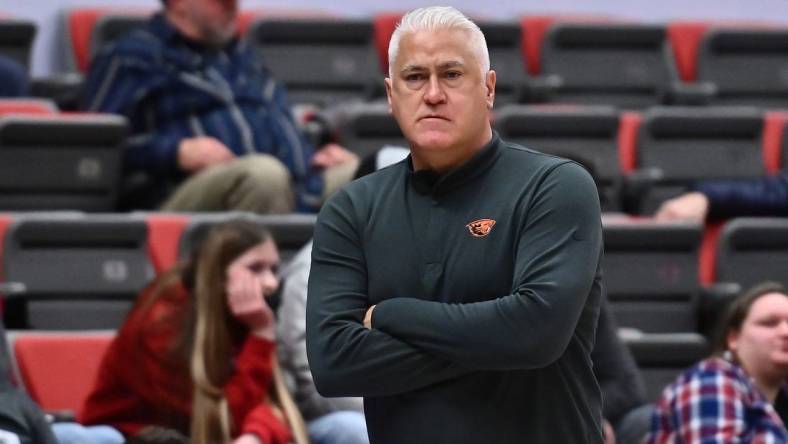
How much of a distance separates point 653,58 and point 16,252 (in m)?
1.56

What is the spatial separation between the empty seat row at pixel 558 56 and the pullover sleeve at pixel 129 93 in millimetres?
458

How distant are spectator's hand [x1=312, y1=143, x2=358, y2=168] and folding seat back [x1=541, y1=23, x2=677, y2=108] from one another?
0.71 metres

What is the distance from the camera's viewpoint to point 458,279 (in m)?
1.05

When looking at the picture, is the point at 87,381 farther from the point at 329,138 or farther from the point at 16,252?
the point at 329,138

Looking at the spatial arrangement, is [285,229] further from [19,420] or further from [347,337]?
[347,337]

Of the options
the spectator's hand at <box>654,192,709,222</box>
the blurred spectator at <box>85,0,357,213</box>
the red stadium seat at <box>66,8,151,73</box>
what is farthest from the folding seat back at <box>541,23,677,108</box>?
the red stadium seat at <box>66,8,151,73</box>

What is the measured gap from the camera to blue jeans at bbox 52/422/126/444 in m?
1.71

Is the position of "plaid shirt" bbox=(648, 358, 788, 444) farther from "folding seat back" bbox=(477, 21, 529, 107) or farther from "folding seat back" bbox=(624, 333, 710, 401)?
"folding seat back" bbox=(477, 21, 529, 107)

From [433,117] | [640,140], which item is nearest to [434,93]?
[433,117]

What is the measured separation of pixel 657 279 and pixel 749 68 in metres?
1.00

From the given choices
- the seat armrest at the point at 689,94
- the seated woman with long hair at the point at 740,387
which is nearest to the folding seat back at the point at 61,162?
the seated woman with long hair at the point at 740,387

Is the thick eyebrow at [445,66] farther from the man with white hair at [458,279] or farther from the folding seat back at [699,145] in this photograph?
the folding seat back at [699,145]

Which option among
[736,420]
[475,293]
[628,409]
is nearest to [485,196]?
[475,293]

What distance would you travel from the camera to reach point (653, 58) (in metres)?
3.27
